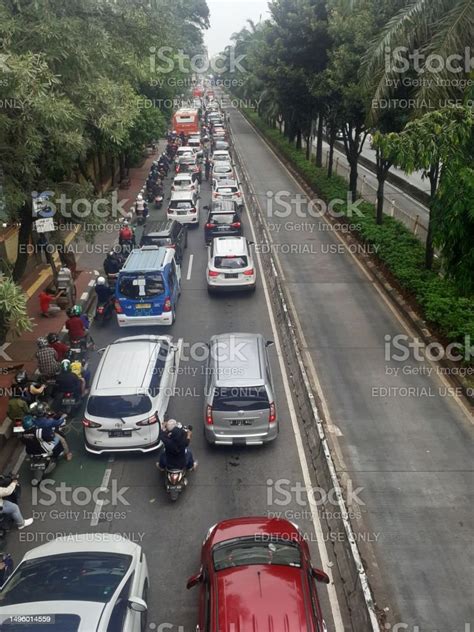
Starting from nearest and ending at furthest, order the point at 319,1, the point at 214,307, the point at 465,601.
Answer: the point at 465,601 < the point at 214,307 < the point at 319,1

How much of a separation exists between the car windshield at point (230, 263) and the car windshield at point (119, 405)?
29.0 ft

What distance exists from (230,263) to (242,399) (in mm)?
8745

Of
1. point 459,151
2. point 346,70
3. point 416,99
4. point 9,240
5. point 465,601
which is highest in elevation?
point 346,70

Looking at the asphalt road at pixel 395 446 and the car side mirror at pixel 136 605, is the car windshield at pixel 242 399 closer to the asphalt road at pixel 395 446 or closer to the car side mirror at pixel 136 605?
the asphalt road at pixel 395 446

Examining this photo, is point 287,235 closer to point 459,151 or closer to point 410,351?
point 410,351

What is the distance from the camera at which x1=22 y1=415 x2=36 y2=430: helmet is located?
35.3 feet

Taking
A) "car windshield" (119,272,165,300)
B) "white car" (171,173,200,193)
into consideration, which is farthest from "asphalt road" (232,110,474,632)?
"white car" (171,173,200,193)

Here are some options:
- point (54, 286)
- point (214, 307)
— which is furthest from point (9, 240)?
point (214, 307)

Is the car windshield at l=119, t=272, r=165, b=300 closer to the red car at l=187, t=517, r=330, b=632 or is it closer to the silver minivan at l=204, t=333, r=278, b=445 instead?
the silver minivan at l=204, t=333, r=278, b=445

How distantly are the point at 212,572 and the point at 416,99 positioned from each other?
1314 centimetres

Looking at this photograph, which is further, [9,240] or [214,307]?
[9,240]

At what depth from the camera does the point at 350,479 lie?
36.1 feet

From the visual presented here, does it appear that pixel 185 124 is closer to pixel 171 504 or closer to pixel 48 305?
pixel 48 305

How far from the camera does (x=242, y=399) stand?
37.4 feet
